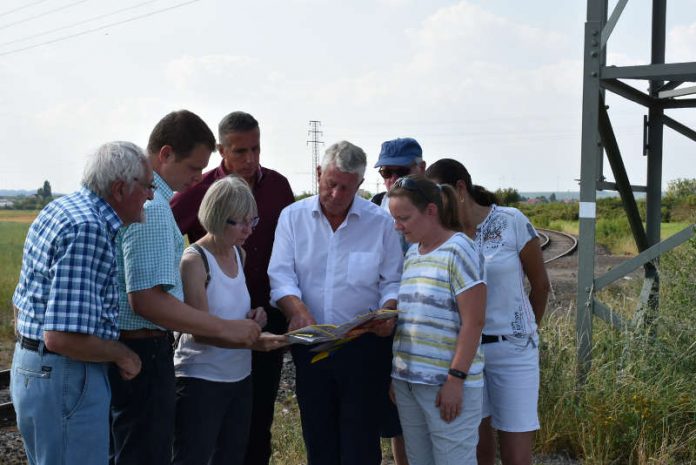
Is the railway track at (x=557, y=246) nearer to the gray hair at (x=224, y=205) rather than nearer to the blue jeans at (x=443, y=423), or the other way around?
the blue jeans at (x=443, y=423)

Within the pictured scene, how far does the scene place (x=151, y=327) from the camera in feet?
11.5

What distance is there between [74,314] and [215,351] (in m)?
1.11

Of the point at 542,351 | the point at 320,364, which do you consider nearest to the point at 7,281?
the point at 542,351

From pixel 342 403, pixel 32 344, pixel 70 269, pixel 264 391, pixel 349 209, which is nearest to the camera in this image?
pixel 70 269

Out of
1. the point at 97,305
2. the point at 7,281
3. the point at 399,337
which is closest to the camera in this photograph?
the point at 97,305

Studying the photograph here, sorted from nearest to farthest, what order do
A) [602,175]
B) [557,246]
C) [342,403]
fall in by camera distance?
[342,403]
[602,175]
[557,246]

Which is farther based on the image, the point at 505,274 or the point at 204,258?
the point at 505,274

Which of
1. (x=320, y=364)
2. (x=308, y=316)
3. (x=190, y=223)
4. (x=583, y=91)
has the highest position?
(x=583, y=91)

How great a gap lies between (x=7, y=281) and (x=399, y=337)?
15.7 m

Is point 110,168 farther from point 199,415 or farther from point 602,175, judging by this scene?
point 602,175

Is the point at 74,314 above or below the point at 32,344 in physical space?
above

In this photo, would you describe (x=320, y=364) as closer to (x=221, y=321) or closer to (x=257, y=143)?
(x=221, y=321)

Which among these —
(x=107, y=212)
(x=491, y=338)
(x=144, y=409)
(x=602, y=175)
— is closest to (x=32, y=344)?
(x=107, y=212)

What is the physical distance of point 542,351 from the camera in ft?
21.9
